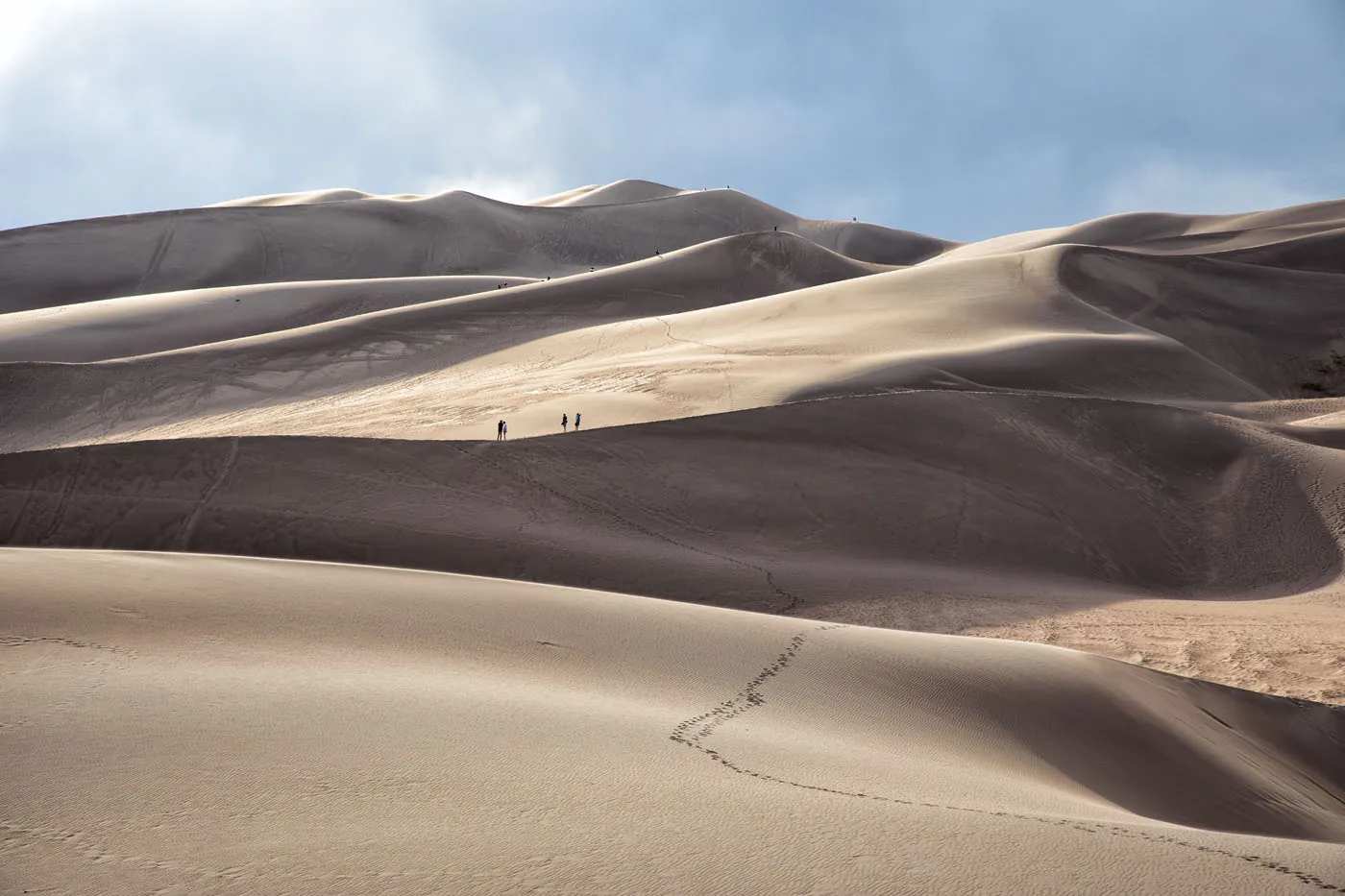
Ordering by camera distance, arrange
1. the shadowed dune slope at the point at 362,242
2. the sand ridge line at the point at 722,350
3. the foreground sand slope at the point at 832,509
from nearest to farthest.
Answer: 1. the foreground sand slope at the point at 832,509
2. the sand ridge line at the point at 722,350
3. the shadowed dune slope at the point at 362,242

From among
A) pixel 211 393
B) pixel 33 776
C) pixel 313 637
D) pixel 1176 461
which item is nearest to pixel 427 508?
pixel 313 637

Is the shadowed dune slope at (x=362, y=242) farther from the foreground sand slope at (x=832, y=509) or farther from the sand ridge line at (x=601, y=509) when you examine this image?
the sand ridge line at (x=601, y=509)

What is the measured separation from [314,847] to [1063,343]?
85.6ft

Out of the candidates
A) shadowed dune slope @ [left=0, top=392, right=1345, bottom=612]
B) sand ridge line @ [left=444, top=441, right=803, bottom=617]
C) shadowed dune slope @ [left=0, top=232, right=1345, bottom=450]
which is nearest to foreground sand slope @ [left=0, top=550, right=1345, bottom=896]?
shadowed dune slope @ [left=0, top=392, right=1345, bottom=612]

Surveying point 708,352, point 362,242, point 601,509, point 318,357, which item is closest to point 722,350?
point 708,352

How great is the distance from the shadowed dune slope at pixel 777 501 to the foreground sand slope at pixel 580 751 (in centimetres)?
395

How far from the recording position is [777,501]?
16078 mm

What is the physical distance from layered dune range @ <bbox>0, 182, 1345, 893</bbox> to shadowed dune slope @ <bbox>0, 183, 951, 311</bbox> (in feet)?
99.4

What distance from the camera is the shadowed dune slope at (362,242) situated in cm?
6450

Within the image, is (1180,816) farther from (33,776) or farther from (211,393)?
(211,393)

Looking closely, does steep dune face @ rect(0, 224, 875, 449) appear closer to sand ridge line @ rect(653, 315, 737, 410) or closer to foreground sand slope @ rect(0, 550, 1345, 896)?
sand ridge line @ rect(653, 315, 737, 410)

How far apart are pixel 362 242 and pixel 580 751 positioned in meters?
73.8

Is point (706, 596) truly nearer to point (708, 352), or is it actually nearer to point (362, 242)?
point (708, 352)

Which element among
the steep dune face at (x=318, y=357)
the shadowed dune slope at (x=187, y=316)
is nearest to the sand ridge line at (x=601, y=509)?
the steep dune face at (x=318, y=357)
